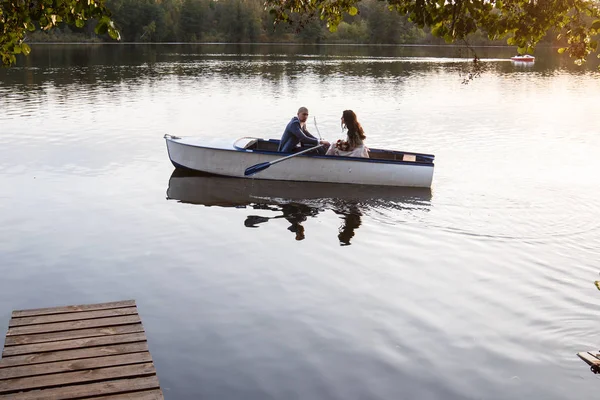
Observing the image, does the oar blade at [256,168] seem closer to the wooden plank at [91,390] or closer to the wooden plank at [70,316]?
the wooden plank at [70,316]

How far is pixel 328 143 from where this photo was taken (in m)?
16.8

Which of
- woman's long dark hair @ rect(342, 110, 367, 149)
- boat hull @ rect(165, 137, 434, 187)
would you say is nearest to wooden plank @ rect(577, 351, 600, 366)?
boat hull @ rect(165, 137, 434, 187)

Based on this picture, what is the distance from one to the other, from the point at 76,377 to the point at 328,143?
1135 cm

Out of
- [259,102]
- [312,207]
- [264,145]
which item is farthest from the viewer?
[259,102]

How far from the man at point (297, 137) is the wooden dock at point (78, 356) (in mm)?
9331

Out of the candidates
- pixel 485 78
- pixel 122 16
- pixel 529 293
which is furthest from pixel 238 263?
pixel 122 16

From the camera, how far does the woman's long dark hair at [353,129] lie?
1631 cm

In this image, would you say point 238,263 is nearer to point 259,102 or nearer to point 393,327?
point 393,327

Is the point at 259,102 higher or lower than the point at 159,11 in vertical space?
lower

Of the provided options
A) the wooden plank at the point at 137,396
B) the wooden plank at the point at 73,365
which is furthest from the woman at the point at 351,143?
the wooden plank at the point at 137,396

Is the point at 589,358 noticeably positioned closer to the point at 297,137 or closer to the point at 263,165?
the point at 297,137

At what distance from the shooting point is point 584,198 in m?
15.9

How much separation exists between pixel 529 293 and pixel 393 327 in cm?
Result: 256

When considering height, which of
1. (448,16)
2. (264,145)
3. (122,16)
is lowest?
(264,145)
